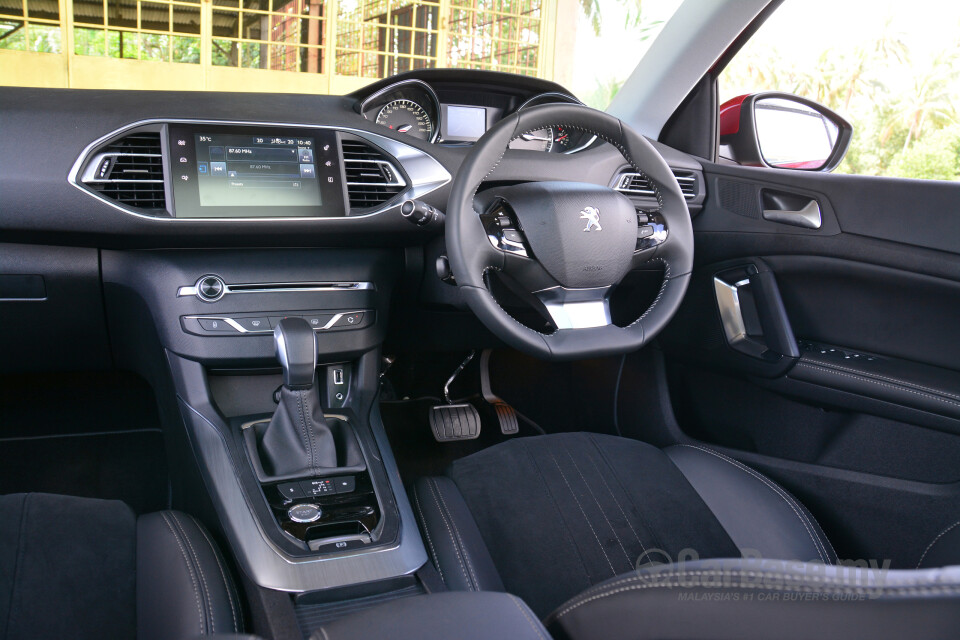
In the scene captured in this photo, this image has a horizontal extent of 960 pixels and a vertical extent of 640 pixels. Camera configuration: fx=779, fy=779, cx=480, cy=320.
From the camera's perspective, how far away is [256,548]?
1350 mm

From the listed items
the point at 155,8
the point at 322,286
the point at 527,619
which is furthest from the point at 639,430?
the point at 155,8

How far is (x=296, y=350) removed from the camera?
1436 millimetres

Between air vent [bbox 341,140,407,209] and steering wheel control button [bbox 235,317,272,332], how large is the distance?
0.30 m

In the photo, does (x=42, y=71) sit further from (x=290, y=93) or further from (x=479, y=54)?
(x=479, y=54)

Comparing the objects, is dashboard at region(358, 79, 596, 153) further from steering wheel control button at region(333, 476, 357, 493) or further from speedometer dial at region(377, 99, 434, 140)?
steering wheel control button at region(333, 476, 357, 493)

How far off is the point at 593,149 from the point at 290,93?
703mm

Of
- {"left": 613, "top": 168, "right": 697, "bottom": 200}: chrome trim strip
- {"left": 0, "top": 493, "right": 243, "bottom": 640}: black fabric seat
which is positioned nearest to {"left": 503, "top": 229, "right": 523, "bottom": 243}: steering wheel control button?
{"left": 613, "top": 168, "right": 697, "bottom": 200}: chrome trim strip

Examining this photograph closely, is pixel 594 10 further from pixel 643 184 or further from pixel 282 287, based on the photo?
pixel 282 287

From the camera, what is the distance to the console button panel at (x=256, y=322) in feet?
5.26

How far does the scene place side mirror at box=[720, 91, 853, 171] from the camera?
6.81 ft

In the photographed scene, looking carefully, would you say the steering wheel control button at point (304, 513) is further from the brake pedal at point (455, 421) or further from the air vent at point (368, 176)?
the brake pedal at point (455, 421)

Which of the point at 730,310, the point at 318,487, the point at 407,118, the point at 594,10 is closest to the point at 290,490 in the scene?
the point at 318,487

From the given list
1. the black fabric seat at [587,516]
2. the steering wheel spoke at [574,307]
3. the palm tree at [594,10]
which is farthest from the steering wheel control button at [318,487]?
the palm tree at [594,10]

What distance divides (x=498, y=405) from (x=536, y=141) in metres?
0.89
